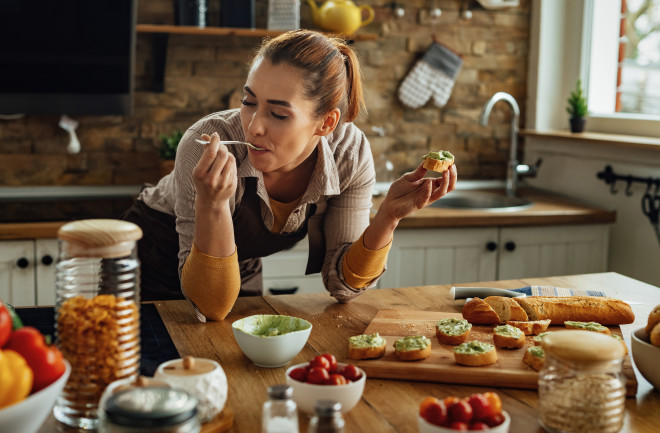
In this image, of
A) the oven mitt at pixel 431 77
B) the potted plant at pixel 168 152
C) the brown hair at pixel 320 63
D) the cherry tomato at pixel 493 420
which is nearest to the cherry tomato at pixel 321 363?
the cherry tomato at pixel 493 420

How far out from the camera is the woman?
1610 mm

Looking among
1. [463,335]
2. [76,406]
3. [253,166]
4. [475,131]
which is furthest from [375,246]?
[475,131]

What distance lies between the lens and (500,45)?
3.67m

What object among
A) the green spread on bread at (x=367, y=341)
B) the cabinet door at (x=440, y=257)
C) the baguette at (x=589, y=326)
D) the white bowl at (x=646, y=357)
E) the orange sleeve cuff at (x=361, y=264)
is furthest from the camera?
the cabinet door at (x=440, y=257)

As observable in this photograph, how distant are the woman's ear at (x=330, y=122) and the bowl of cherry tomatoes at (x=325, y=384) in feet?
2.68

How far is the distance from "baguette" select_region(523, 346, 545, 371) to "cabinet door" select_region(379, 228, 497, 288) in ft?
5.33

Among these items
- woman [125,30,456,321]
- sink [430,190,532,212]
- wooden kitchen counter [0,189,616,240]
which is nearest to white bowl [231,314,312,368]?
woman [125,30,456,321]

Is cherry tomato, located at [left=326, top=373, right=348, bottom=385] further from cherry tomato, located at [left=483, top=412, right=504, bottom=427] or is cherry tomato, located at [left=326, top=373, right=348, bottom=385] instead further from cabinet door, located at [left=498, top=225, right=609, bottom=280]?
cabinet door, located at [left=498, top=225, right=609, bottom=280]

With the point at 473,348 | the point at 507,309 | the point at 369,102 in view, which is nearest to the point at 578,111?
the point at 369,102

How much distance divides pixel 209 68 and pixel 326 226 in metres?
1.55

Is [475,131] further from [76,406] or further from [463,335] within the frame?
[76,406]

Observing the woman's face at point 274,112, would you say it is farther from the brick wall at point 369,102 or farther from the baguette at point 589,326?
the brick wall at point 369,102

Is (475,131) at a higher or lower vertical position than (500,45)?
lower

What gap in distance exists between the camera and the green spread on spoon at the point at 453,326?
1425 millimetres
